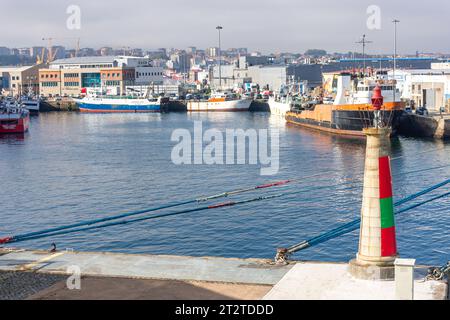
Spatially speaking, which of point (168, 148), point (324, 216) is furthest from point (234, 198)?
point (168, 148)

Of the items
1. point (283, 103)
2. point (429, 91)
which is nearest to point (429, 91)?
point (429, 91)

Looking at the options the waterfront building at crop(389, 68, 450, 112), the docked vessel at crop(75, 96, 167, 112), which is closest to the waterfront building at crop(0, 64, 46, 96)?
the docked vessel at crop(75, 96, 167, 112)

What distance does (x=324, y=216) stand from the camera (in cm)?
2800

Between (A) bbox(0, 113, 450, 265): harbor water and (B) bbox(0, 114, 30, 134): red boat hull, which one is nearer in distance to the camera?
(A) bbox(0, 113, 450, 265): harbor water

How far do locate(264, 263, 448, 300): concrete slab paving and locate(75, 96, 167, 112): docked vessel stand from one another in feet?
315

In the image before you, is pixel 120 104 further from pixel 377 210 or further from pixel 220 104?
pixel 377 210

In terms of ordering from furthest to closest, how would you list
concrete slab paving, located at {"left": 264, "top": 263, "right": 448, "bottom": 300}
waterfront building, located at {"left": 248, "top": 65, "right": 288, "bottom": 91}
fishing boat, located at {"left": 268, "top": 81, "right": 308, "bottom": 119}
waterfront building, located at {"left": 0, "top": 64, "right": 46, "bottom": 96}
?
waterfront building, located at {"left": 0, "top": 64, "right": 46, "bottom": 96}
waterfront building, located at {"left": 248, "top": 65, "right": 288, "bottom": 91}
fishing boat, located at {"left": 268, "top": 81, "right": 308, "bottom": 119}
concrete slab paving, located at {"left": 264, "top": 263, "right": 448, "bottom": 300}

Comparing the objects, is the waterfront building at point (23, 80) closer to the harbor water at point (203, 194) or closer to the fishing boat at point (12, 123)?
the fishing boat at point (12, 123)

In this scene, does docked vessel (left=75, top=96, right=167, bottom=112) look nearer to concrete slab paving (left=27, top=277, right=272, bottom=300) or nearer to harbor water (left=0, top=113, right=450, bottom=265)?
harbor water (left=0, top=113, right=450, bottom=265)

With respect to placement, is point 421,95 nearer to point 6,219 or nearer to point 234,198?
point 234,198

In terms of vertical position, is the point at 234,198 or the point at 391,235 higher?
the point at 391,235

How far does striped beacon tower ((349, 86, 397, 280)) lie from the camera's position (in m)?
12.5

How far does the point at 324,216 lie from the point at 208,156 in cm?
2048

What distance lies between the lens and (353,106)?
62.1 meters
